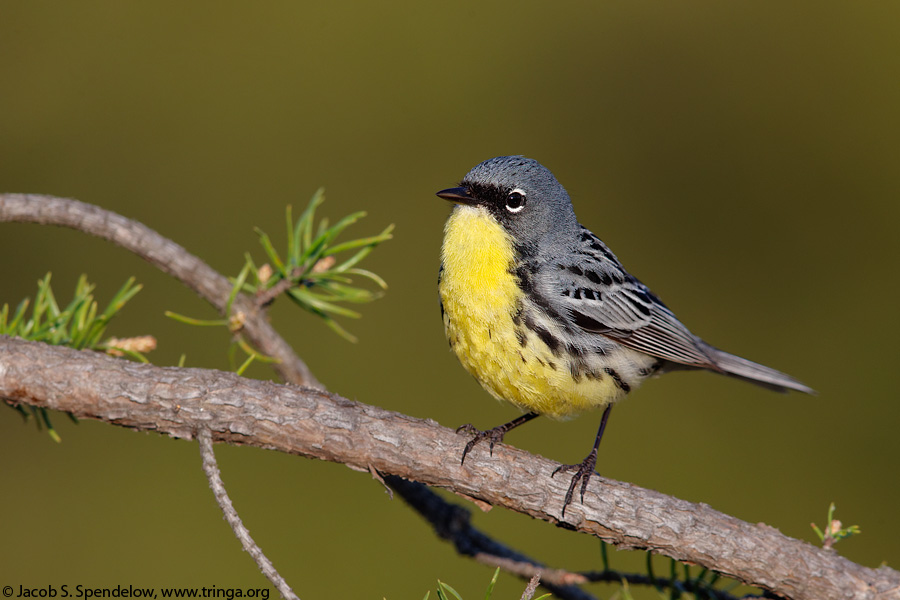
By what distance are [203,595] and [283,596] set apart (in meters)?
2.29

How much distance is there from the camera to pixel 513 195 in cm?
391

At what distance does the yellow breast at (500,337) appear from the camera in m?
3.46

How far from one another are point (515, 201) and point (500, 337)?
0.82 m

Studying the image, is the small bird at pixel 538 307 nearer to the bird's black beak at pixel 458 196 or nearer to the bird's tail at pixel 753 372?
the bird's black beak at pixel 458 196

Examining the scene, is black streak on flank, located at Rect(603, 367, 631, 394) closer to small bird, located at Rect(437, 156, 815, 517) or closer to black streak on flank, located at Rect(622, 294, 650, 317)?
small bird, located at Rect(437, 156, 815, 517)

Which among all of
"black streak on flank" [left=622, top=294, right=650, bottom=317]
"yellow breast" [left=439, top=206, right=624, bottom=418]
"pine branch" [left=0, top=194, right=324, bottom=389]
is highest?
"black streak on flank" [left=622, top=294, right=650, bottom=317]

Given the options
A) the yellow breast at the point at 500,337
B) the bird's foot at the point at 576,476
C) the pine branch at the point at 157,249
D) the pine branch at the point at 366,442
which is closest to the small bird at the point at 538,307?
the yellow breast at the point at 500,337

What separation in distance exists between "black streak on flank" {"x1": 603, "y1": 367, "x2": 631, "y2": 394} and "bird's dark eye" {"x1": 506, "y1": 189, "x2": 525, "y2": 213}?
0.92 meters

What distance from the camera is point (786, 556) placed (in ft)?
8.71

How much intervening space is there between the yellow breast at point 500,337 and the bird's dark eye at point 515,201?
0.60 ft

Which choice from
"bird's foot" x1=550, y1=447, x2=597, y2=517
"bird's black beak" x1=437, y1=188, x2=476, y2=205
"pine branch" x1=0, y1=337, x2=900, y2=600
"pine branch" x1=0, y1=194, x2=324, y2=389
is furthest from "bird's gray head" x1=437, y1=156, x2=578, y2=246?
"pine branch" x1=0, y1=337, x2=900, y2=600

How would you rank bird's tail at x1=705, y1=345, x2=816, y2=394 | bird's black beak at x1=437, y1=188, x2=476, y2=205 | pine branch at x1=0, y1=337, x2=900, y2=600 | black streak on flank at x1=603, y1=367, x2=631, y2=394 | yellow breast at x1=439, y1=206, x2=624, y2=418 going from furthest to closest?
1. bird's tail at x1=705, y1=345, x2=816, y2=394
2. bird's black beak at x1=437, y1=188, x2=476, y2=205
3. black streak on flank at x1=603, y1=367, x2=631, y2=394
4. yellow breast at x1=439, y1=206, x2=624, y2=418
5. pine branch at x1=0, y1=337, x2=900, y2=600

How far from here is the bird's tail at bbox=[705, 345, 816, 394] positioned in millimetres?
4359

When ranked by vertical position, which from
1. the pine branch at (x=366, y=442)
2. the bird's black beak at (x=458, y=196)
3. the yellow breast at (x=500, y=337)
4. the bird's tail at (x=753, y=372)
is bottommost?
the pine branch at (x=366, y=442)
